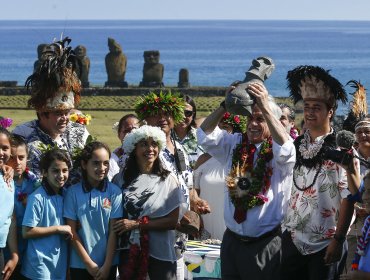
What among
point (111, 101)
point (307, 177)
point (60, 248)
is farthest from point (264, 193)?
point (111, 101)

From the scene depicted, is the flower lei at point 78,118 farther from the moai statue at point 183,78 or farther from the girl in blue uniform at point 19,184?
the moai statue at point 183,78

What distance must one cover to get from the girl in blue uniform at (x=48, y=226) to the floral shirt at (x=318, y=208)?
1.75m

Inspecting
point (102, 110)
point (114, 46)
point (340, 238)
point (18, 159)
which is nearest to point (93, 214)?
point (18, 159)

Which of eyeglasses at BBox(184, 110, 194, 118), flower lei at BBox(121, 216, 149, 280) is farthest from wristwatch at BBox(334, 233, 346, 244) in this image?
eyeglasses at BBox(184, 110, 194, 118)

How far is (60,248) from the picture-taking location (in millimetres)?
8289

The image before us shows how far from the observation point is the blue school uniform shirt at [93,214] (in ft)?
27.2

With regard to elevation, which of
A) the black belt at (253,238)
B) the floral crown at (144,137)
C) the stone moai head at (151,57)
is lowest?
the black belt at (253,238)

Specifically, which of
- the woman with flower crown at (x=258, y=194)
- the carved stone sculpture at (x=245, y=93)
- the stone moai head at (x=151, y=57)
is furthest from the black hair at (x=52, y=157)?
the stone moai head at (x=151, y=57)

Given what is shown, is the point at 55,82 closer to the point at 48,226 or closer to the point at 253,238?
the point at 48,226

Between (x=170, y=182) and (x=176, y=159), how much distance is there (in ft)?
1.89

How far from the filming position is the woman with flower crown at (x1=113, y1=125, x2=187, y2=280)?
27.3ft

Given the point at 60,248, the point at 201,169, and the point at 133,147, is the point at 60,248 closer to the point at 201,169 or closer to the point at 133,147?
the point at 133,147

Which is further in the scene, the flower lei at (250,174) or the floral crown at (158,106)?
the floral crown at (158,106)

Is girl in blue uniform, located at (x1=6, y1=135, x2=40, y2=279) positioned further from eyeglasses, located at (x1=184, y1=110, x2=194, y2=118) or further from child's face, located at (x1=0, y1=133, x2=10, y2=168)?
eyeglasses, located at (x1=184, y1=110, x2=194, y2=118)
